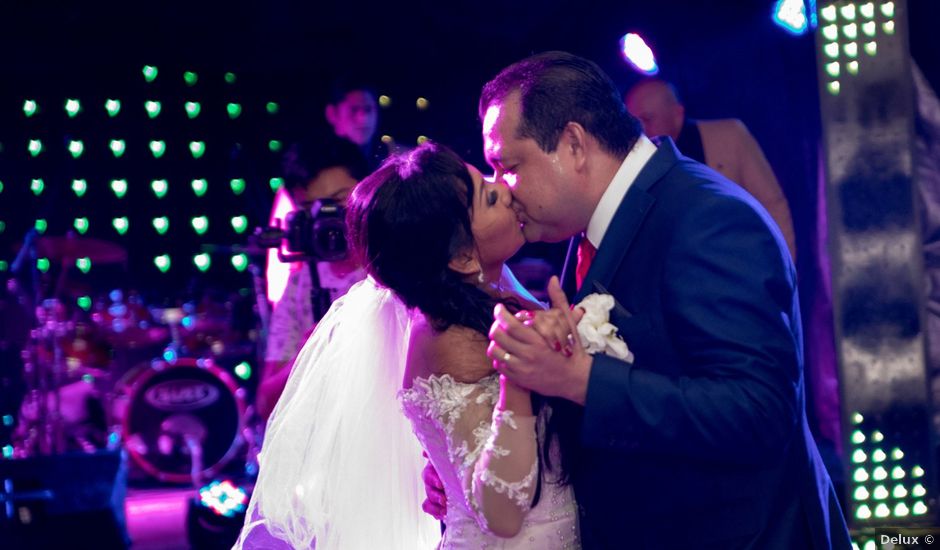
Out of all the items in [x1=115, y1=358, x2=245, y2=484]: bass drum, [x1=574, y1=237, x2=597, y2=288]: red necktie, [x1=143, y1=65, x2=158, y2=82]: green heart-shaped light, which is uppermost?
[x1=143, y1=65, x2=158, y2=82]: green heart-shaped light

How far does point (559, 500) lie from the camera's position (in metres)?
2.45

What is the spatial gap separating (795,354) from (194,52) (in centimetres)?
707

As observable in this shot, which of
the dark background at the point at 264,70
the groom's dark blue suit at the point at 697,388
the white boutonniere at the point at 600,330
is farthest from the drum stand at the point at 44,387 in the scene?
the white boutonniere at the point at 600,330

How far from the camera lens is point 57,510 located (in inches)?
177

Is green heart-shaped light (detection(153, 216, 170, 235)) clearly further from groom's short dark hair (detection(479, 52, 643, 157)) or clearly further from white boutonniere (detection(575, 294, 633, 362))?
white boutonniere (detection(575, 294, 633, 362))

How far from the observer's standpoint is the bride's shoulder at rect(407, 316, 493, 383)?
2.36 m

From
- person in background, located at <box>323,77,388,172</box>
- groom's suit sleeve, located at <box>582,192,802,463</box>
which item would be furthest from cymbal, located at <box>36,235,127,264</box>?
groom's suit sleeve, located at <box>582,192,802,463</box>

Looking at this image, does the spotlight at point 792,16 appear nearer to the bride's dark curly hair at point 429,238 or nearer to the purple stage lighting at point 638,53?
the purple stage lighting at point 638,53

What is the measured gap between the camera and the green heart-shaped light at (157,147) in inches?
332

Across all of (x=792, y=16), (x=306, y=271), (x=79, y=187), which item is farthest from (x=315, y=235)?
(x=79, y=187)

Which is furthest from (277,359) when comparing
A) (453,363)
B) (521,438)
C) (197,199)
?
(197,199)

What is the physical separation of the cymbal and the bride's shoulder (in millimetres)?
5297

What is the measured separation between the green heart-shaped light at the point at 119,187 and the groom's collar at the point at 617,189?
6797mm

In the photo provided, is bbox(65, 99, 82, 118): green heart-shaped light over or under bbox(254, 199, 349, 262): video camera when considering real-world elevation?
over
